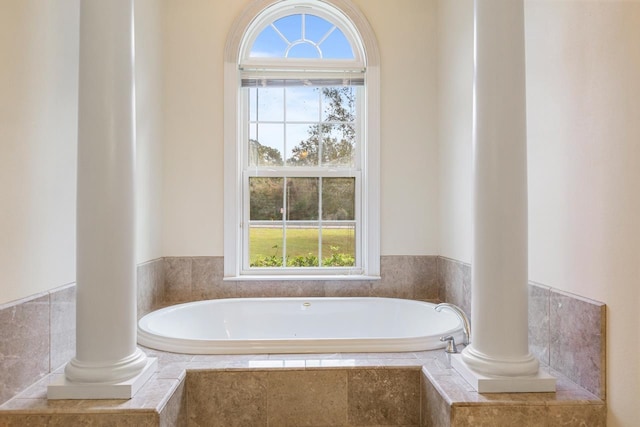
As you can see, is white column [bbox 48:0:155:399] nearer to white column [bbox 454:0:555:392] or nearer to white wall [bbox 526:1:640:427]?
white column [bbox 454:0:555:392]

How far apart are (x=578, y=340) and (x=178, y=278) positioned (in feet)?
7.80

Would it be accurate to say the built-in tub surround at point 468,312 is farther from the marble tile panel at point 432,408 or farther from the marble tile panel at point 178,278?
the marble tile panel at point 178,278

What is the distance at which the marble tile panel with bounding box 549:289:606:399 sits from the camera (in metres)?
1.41

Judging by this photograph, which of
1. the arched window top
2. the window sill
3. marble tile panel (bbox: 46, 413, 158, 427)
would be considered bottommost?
marble tile panel (bbox: 46, 413, 158, 427)

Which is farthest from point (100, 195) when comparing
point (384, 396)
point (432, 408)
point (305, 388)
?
point (432, 408)

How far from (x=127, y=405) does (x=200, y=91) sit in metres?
2.12

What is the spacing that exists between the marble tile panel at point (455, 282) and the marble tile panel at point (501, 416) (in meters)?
1.02

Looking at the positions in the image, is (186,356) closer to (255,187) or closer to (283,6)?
(255,187)

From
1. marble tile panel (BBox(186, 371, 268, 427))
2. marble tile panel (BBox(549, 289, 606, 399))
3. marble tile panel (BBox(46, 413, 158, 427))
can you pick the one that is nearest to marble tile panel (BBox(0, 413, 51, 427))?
marble tile panel (BBox(46, 413, 158, 427))

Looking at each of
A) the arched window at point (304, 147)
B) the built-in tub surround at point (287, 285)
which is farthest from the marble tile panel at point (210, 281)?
the arched window at point (304, 147)

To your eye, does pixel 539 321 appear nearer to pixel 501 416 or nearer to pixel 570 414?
pixel 570 414

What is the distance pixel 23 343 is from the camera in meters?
1.48

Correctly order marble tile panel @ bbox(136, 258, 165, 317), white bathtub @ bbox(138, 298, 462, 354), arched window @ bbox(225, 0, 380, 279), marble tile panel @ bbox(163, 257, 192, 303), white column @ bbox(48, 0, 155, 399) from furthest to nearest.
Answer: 1. arched window @ bbox(225, 0, 380, 279)
2. marble tile panel @ bbox(163, 257, 192, 303)
3. white bathtub @ bbox(138, 298, 462, 354)
4. marble tile panel @ bbox(136, 258, 165, 317)
5. white column @ bbox(48, 0, 155, 399)

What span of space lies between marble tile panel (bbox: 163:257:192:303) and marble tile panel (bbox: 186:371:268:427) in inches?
47.7
